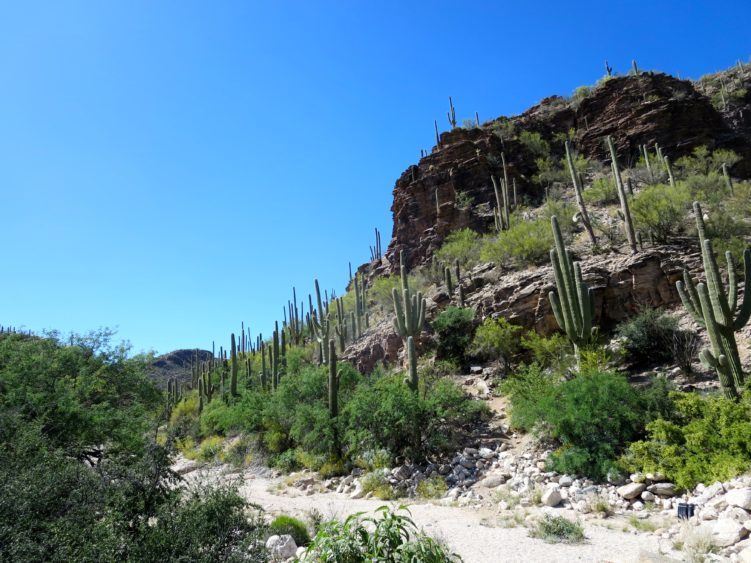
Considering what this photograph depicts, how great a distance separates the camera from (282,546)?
710cm

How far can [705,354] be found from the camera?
33.1 ft

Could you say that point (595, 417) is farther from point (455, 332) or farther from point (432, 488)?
point (455, 332)

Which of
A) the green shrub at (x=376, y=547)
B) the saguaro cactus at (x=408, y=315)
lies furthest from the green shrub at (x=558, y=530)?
the saguaro cactus at (x=408, y=315)

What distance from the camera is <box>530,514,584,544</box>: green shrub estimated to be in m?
6.79

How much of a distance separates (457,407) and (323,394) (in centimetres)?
609

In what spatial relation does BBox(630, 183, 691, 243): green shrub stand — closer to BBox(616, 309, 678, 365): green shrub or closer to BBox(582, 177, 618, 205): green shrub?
BBox(616, 309, 678, 365): green shrub

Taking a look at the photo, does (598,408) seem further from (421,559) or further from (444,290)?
(444,290)

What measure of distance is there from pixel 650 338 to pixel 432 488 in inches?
352

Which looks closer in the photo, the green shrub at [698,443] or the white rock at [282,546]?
the white rock at [282,546]

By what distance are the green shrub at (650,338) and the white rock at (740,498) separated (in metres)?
7.82

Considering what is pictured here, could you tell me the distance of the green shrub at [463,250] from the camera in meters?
26.6

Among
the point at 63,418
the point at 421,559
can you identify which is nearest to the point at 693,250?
the point at 421,559

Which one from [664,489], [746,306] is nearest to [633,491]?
[664,489]

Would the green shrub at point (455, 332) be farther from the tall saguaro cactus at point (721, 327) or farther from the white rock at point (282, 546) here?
the white rock at point (282, 546)
